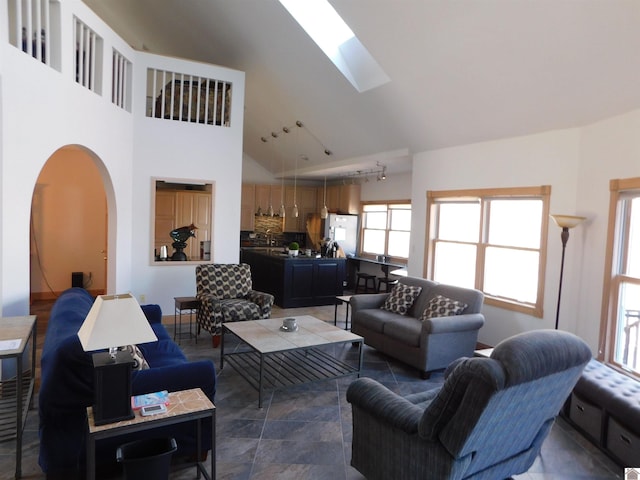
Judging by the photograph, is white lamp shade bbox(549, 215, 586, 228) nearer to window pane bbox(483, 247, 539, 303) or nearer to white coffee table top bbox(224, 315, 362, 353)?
window pane bbox(483, 247, 539, 303)

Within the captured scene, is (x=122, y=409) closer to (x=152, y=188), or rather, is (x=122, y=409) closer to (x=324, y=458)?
(x=324, y=458)

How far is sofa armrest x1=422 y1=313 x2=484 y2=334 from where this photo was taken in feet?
13.6

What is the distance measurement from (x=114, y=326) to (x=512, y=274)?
14.9 feet

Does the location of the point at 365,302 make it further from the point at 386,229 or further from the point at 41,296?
the point at 41,296

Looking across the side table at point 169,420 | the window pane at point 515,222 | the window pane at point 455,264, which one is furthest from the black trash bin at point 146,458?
the window pane at point 455,264

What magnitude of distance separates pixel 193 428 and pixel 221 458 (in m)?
0.31

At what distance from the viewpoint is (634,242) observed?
378cm

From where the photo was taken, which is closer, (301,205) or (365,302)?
(365,302)

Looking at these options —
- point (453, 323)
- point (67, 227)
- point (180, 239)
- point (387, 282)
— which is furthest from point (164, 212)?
point (453, 323)

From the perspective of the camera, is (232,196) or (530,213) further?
(232,196)

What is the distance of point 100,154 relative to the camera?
4.90 metres

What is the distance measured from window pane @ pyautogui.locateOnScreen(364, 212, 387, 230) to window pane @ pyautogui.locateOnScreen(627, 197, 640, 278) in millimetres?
5688

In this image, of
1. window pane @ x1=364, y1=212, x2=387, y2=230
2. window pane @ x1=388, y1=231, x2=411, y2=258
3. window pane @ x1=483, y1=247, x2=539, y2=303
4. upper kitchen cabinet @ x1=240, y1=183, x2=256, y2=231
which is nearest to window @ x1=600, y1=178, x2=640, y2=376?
window pane @ x1=483, y1=247, x2=539, y2=303

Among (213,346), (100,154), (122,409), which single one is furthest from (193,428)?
(100,154)
